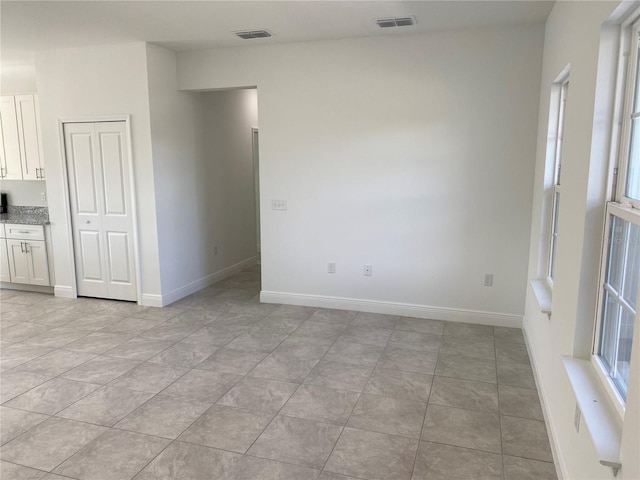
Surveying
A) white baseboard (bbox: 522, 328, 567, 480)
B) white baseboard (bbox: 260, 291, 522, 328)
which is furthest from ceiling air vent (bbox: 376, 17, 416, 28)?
white baseboard (bbox: 522, 328, 567, 480)

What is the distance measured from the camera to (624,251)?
1771 mm

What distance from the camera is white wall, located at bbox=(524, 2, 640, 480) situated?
1786mm

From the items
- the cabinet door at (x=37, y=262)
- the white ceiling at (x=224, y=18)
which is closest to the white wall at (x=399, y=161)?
the white ceiling at (x=224, y=18)

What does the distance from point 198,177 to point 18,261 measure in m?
2.39

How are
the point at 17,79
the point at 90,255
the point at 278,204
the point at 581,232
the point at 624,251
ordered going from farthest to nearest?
the point at 17,79 → the point at 90,255 → the point at 278,204 → the point at 581,232 → the point at 624,251

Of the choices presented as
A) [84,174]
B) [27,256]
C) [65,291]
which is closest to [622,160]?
[84,174]

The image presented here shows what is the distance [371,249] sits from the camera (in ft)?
15.0

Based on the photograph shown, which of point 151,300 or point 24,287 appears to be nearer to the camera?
point 151,300

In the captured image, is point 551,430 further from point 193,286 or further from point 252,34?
point 193,286

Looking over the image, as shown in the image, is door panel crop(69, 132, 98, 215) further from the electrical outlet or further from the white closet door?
the electrical outlet

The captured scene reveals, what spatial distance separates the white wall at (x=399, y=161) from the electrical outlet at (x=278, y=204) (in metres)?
0.06

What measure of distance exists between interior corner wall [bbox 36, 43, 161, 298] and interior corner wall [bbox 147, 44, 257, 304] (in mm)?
90

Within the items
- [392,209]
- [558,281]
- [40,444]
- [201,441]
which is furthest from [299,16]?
[40,444]

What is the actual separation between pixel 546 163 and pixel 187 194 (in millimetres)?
3727
